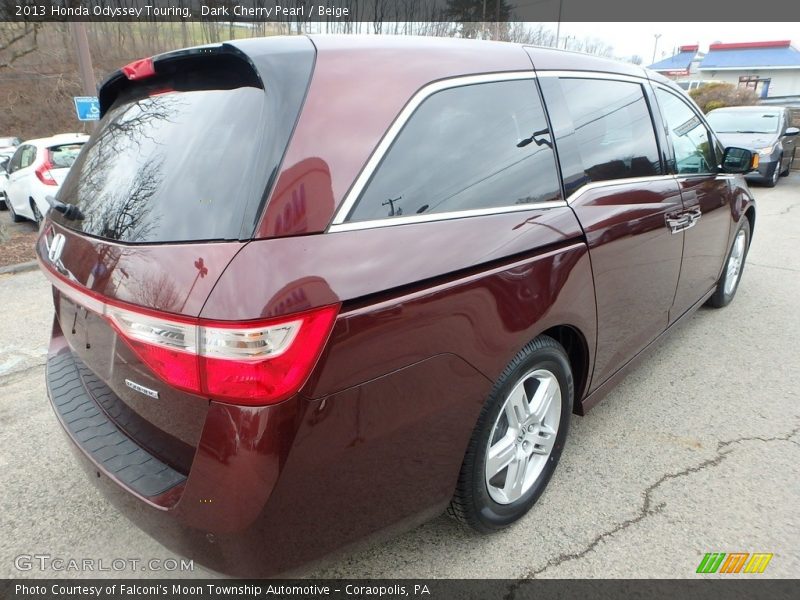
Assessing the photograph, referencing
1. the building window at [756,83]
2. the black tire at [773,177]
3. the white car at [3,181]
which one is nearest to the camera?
the white car at [3,181]

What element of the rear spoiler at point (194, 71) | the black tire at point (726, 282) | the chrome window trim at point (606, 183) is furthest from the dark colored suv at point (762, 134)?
the rear spoiler at point (194, 71)

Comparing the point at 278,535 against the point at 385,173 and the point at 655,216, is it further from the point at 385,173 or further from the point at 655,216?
the point at 655,216

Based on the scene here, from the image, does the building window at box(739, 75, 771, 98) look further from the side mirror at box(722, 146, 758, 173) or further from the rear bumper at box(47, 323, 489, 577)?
the rear bumper at box(47, 323, 489, 577)

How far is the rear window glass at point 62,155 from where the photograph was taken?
7.86m

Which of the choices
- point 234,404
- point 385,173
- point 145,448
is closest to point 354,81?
point 385,173

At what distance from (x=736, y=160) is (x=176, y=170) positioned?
385cm

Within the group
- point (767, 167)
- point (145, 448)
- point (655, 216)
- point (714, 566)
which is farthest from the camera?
point (767, 167)

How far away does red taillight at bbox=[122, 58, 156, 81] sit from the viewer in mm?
1787

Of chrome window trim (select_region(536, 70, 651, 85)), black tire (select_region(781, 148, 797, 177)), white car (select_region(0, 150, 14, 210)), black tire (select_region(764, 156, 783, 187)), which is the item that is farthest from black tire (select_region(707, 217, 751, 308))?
white car (select_region(0, 150, 14, 210))

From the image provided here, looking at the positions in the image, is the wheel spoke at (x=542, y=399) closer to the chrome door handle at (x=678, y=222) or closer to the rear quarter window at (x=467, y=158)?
the rear quarter window at (x=467, y=158)

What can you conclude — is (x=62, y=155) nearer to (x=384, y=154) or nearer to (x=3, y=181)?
(x=3, y=181)

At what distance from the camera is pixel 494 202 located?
1.83 metres

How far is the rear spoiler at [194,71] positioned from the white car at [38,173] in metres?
6.60

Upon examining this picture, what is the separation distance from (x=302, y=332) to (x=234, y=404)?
25 centimetres
